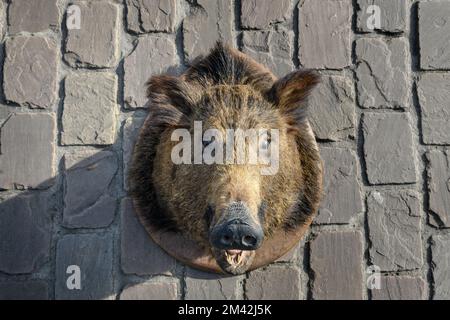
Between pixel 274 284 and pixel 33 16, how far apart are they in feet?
6.91

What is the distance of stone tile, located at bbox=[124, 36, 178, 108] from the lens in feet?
9.20

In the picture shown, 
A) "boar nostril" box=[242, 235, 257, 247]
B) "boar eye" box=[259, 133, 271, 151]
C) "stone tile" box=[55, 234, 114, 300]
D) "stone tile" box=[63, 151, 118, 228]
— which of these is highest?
"boar eye" box=[259, 133, 271, 151]

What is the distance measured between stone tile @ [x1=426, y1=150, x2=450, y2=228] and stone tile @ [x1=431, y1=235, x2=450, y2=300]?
0.30ft

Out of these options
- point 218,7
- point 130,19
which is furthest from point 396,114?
point 130,19

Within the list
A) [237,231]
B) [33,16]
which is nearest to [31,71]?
[33,16]

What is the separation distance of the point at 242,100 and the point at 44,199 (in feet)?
4.18

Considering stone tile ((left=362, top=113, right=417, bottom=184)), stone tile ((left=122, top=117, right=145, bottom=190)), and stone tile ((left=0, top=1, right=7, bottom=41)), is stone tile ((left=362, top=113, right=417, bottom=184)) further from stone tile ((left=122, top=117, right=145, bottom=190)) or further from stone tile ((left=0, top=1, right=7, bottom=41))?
stone tile ((left=0, top=1, right=7, bottom=41))

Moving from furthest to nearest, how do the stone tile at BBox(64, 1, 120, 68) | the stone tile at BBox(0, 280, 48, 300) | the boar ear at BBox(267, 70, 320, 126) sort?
the stone tile at BBox(64, 1, 120, 68), the stone tile at BBox(0, 280, 48, 300), the boar ear at BBox(267, 70, 320, 126)

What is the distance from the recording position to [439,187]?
9.18 feet

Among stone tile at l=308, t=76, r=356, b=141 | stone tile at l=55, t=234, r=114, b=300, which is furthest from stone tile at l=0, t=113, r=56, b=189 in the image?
stone tile at l=308, t=76, r=356, b=141

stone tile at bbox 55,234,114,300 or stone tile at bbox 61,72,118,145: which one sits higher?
stone tile at bbox 61,72,118,145

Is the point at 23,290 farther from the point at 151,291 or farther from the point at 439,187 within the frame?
the point at 439,187

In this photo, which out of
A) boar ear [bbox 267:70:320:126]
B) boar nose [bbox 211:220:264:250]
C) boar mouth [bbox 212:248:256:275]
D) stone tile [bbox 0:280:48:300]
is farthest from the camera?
stone tile [bbox 0:280:48:300]
